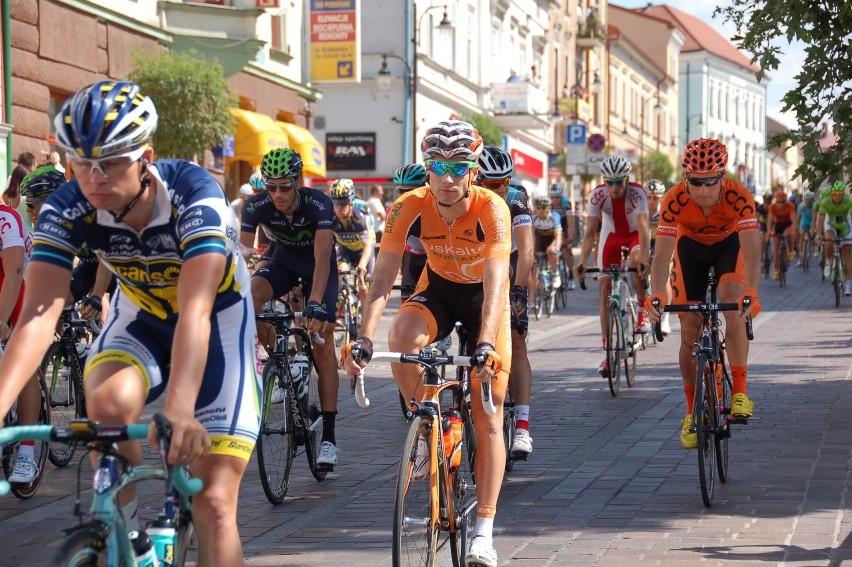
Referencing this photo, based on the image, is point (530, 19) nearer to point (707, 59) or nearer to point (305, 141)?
point (305, 141)

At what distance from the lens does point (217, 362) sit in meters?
4.16

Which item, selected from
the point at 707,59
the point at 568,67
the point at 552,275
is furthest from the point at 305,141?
the point at 707,59

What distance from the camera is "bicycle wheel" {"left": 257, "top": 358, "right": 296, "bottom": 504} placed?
24.5ft

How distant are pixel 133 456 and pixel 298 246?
4.62 metres

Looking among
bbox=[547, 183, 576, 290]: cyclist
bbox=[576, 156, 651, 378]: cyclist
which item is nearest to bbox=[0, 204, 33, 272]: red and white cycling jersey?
bbox=[576, 156, 651, 378]: cyclist

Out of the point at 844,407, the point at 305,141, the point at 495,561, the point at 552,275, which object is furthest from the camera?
the point at 305,141

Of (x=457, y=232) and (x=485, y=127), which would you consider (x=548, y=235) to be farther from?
(x=485, y=127)

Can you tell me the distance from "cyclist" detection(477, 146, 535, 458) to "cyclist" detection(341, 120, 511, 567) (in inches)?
76.2

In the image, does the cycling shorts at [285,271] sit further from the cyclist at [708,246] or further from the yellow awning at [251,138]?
the yellow awning at [251,138]

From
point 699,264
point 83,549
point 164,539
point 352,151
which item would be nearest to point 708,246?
point 699,264

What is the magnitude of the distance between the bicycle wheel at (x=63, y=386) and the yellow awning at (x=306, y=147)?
22.0 metres

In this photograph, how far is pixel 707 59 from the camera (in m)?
104

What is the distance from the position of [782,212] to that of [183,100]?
1354cm

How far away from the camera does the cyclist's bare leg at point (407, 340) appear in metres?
6.22
